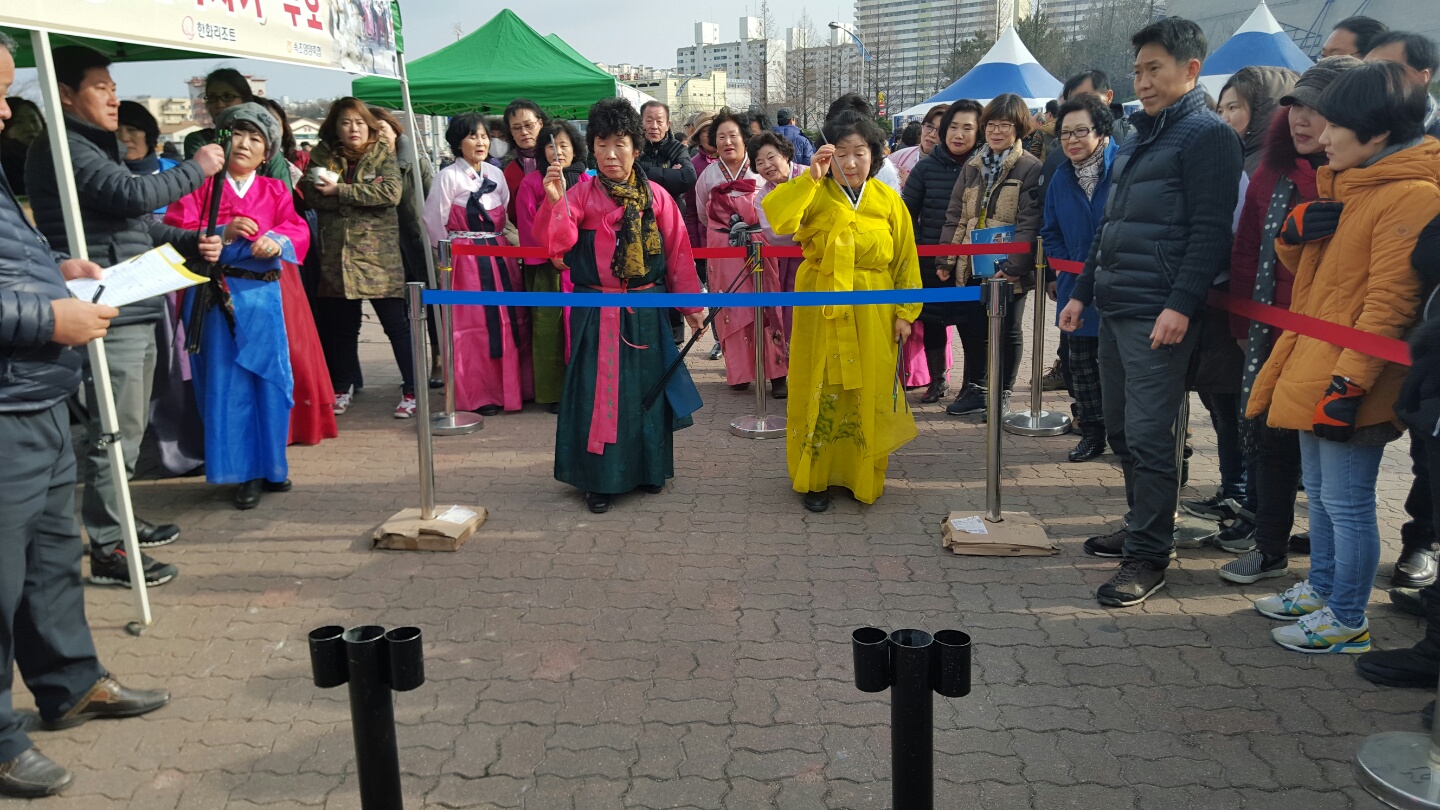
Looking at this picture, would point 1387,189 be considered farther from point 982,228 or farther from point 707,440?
point 707,440

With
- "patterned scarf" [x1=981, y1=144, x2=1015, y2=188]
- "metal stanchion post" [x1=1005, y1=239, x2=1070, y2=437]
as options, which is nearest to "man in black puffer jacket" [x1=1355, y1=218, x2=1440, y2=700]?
"metal stanchion post" [x1=1005, y1=239, x2=1070, y2=437]

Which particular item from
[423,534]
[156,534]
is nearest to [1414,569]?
[423,534]

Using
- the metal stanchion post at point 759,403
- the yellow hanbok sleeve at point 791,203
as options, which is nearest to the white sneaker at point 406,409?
the metal stanchion post at point 759,403

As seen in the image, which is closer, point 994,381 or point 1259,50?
point 994,381

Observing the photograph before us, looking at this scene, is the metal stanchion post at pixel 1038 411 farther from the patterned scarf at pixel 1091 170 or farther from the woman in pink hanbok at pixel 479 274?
the woman in pink hanbok at pixel 479 274

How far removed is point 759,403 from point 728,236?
142 cm

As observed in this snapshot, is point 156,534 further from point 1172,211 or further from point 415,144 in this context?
point 1172,211

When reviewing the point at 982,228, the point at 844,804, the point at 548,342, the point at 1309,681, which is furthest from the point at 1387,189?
the point at 548,342

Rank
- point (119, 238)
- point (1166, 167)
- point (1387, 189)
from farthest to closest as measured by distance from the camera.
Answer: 1. point (119, 238)
2. point (1166, 167)
3. point (1387, 189)

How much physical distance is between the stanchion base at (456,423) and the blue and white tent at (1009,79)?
8.94 m

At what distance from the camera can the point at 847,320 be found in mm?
4727

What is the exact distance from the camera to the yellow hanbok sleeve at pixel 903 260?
4.85 metres

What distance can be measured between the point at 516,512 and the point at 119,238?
205 cm

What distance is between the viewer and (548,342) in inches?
278
